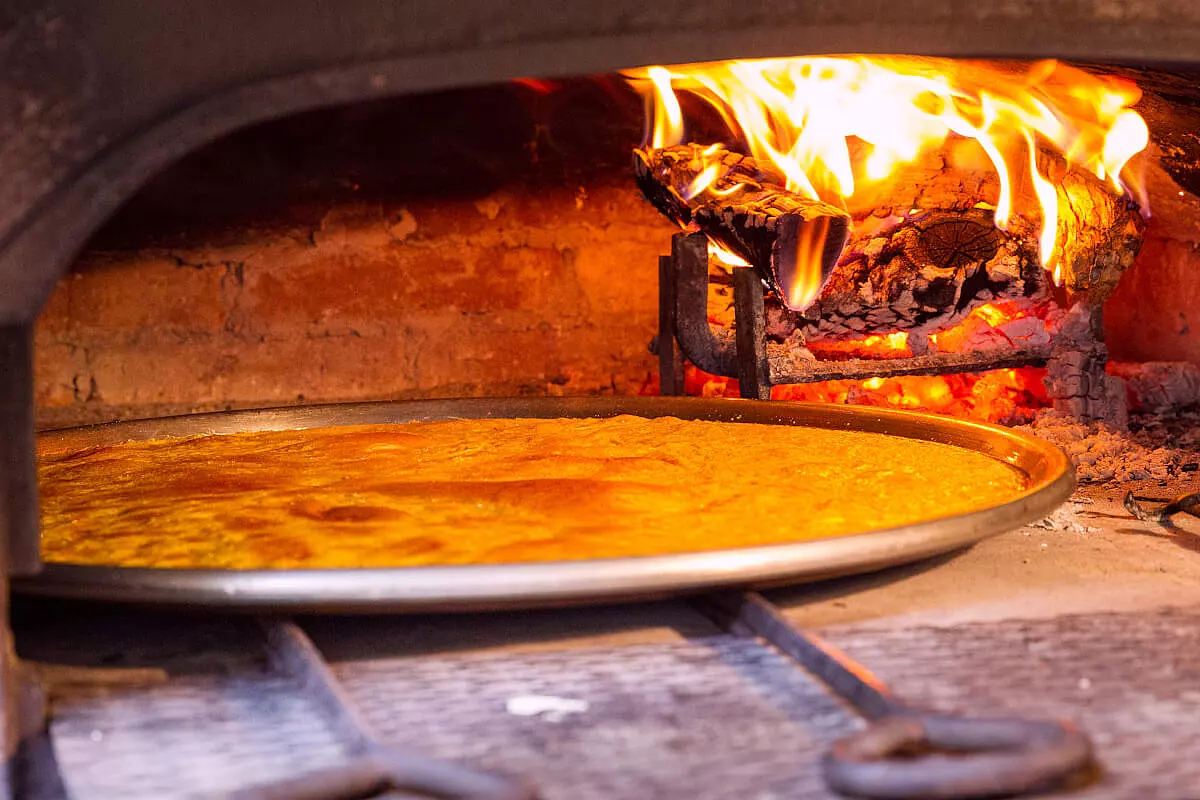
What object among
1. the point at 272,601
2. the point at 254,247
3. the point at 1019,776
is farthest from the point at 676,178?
the point at 1019,776

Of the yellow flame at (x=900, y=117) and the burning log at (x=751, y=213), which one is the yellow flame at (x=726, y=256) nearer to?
the burning log at (x=751, y=213)

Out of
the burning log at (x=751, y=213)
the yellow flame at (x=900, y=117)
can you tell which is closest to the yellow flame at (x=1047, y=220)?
the yellow flame at (x=900, y=117)

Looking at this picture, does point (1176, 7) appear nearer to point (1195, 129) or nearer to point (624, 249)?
point (1195, 129)

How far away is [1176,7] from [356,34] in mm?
958

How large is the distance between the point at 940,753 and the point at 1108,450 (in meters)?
1.78

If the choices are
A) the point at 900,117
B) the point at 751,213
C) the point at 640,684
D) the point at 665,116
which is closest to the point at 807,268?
the point at 751,213

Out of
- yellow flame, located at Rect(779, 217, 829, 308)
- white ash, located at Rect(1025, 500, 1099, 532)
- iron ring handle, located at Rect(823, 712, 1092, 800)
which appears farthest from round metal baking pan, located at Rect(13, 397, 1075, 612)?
yellow flame, located at Rect(779, 217, 829, 308)

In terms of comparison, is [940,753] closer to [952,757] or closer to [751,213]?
[952,757]

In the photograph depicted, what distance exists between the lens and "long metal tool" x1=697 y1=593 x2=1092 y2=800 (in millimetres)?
972

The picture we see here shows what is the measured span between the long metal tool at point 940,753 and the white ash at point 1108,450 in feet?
5.05

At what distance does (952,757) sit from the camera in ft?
3.49

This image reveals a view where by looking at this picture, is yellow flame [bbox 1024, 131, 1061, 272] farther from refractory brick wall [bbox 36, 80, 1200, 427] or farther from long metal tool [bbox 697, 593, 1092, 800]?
long metal tool [bbox 697, 593, 1092, 800]

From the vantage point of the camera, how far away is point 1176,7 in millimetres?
1476

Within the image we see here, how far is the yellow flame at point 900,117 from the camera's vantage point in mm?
2523
